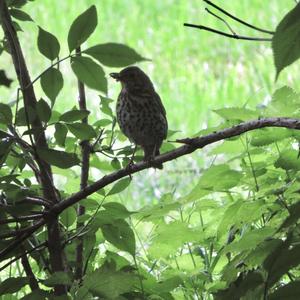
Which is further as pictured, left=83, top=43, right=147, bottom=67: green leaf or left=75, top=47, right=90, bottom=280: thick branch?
left=75, top=47, right=90, bottom=280: thick branch

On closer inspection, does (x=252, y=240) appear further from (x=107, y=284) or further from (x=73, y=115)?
(x=73, y=115)

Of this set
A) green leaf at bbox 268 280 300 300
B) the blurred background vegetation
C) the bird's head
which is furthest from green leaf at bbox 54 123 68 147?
the blurred background vegetation

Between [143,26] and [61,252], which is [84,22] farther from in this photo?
[143,26]

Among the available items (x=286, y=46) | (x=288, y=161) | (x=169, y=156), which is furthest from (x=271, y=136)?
(x=286, y=46)

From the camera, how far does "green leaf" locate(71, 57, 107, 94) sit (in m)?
0.87

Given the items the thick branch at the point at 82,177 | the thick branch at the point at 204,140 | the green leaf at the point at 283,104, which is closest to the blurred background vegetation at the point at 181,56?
the thick branch at the point at 82,177

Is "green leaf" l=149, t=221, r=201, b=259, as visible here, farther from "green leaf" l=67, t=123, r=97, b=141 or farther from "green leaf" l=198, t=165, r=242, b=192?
"green leaf" l=67, t=123, r=97, b=141

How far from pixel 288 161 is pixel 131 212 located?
0.25 metres

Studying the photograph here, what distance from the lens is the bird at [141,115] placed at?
2.08 m

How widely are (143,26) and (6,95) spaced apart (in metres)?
1.15

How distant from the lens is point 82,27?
2.74 ft

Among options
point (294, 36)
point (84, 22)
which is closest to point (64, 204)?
point (84, 22)

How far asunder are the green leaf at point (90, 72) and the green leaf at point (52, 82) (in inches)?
1.4

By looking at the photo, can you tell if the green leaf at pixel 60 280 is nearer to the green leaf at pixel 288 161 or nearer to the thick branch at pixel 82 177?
the thick branch at pixel 82 177
